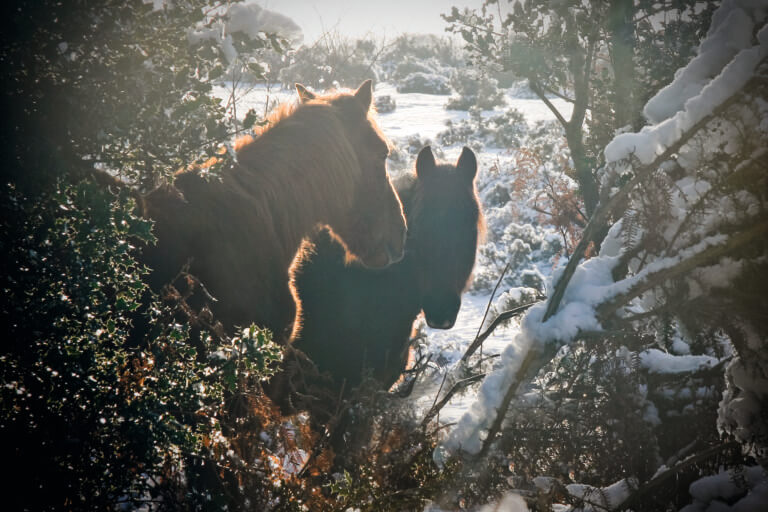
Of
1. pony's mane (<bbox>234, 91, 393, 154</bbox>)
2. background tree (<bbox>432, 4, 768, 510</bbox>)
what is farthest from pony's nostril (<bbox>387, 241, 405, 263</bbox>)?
background tree (<bbox>432, 4, 768, 510</bbox>)

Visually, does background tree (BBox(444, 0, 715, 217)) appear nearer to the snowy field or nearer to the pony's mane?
the snowy field

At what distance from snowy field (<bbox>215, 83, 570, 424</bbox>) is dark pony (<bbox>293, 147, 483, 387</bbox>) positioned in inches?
16.3

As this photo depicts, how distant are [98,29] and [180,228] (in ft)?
3.07

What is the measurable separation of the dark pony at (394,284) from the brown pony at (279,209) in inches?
14.4

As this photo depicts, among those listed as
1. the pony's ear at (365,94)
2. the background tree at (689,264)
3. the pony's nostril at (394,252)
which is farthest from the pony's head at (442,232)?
the background tree at (689,264)

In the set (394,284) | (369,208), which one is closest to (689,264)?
(369,208)

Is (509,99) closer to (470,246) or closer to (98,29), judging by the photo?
(470,246)

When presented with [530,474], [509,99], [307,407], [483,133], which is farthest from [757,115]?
[509,99]

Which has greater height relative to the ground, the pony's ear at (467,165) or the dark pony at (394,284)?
the pony's ear at (467,165)

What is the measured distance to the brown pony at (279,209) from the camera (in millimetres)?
2172

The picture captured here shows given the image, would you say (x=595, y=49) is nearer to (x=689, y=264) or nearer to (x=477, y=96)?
(x=689, y=264)

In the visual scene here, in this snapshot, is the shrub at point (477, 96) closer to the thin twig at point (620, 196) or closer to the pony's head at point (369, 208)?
the pony's head at point (369, 208)

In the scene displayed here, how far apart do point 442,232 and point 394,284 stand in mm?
540

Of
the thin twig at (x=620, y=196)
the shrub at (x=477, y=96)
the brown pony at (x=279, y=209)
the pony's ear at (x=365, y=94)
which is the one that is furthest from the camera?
the shrub at (x=477, y=96)
